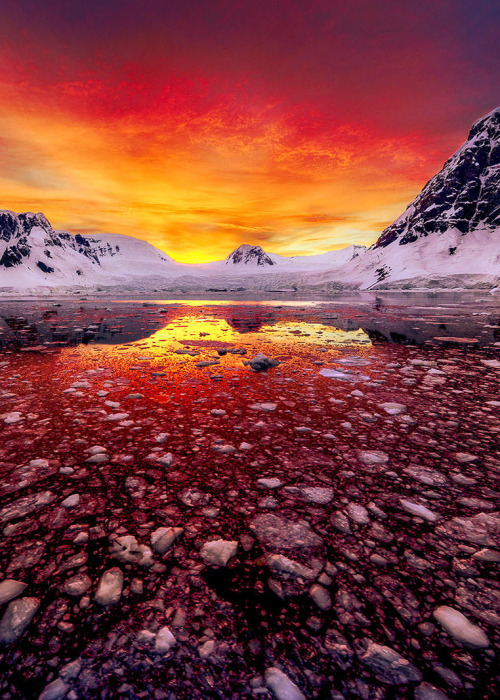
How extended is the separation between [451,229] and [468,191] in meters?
21.7

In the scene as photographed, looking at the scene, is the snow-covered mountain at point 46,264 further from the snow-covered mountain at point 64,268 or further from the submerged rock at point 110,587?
the submerged rock at point 110,587

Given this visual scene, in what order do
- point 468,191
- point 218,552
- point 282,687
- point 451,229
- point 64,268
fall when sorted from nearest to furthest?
point 282,687 → point 218,552 → point 451,229 → point 468,191 → point 64,268

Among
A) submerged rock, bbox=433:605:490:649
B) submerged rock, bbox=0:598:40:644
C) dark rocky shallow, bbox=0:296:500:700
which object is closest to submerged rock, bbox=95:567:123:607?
dark rocky shallow, bbox=0:296:500:700

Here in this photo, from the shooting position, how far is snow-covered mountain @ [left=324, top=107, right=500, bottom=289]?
292 ft

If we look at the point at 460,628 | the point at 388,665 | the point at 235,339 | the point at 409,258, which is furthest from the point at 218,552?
the point at 409,258

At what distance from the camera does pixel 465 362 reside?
6105 millimetres

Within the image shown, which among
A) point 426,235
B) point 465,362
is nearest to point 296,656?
point 465,362

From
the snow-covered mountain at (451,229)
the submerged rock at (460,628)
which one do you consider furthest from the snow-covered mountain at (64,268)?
the submerged rock at (460,628)

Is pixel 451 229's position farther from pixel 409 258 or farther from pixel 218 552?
pixel 218 552

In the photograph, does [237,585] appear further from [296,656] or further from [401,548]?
[401,548]

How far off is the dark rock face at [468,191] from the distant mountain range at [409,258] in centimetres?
34

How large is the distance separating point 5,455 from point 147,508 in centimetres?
155

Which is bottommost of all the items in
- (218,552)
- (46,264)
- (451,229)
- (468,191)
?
(218,552)

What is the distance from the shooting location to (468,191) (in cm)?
11781
